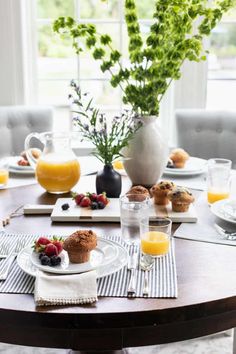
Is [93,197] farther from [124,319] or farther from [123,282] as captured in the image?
[124,319]

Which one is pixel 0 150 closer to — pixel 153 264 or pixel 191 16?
pixel 191 16

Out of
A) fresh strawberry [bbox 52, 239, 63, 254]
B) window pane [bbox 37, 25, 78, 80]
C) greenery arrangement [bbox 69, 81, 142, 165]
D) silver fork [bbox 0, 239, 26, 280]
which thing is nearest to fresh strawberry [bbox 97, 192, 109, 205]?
greenery arrangement [bbox 69, 81, 142, 165]

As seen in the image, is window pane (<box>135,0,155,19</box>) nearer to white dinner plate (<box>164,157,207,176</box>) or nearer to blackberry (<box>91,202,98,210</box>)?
white dinner plate (<box>164,157,207,176</box>)

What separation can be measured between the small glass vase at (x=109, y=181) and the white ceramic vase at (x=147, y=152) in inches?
5.2

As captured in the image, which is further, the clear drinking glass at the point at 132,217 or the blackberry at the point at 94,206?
the blackberry at the point at 94,206

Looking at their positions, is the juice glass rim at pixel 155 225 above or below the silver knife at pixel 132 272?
above

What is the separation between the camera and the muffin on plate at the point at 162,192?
165 cm

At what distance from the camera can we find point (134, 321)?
1029 mm

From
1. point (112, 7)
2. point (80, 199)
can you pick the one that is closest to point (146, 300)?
point (80, 199)

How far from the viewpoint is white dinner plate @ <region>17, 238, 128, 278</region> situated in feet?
3.80

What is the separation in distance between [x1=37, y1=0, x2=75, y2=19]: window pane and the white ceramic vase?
1645 mm

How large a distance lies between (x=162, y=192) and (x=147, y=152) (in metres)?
0.24

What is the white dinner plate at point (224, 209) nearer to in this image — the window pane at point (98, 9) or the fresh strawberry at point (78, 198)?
the fresh strawberry at point (78, 198)

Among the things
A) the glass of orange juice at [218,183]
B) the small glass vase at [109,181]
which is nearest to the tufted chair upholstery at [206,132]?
the glass of orange juice at [218,183]
